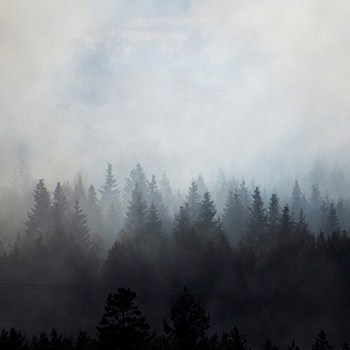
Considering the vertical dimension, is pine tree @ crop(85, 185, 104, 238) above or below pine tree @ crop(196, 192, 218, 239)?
above

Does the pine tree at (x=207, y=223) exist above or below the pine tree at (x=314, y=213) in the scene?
below

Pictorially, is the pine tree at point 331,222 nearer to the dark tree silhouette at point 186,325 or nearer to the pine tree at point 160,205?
the pine tree at point 160,205

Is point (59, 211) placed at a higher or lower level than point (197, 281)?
higher

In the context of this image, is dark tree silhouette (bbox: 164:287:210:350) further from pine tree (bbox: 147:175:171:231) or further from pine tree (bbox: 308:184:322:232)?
pine tree (bbox: 308:184:322:232)

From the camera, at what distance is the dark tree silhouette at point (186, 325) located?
24328mm

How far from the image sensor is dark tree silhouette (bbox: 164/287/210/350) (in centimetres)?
2433

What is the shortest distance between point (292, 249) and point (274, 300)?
12.8 m

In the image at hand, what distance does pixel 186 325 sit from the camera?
24547 mm

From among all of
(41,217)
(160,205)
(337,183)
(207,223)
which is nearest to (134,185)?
(160,205)

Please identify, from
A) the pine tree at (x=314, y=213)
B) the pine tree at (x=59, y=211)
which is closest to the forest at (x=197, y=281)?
the pine tree at (x=59, y=211)

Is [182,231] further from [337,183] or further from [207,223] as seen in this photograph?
[337,183]

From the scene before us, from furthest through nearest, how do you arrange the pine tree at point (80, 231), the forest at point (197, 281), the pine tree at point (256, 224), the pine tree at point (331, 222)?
the pine tree at point (331, 222)
the pine tree at point (80, 231)
the pine tree at point (256, 224)
the forest at point (197, 281)

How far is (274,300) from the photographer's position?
53.5 m

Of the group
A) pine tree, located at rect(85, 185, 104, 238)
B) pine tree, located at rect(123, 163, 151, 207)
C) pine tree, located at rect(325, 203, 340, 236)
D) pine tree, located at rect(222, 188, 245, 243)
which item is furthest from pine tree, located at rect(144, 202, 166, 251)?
pine tree, located at rect(325, 203, 340, 236)
